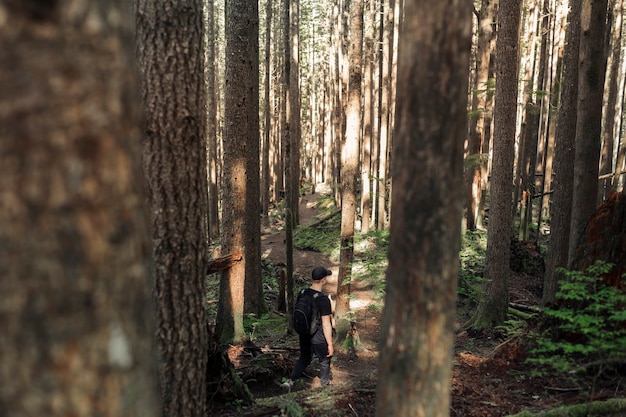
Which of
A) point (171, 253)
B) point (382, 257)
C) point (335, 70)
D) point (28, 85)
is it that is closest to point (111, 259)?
point (28, 85)

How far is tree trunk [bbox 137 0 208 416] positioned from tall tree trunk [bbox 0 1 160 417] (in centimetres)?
275

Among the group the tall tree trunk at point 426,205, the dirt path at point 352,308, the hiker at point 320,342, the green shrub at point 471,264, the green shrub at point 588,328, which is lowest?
the dirt path at point 352,308

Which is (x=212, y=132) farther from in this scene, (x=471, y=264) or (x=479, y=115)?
(x=471, y=264)

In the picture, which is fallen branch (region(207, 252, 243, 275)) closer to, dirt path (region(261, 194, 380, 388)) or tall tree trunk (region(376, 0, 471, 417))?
dirt path (region(261, 194, 380, 388))

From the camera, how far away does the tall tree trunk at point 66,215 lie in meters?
1.23

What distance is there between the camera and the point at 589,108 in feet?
27.2

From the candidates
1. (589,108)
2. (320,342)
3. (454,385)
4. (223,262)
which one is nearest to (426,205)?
(454,385)

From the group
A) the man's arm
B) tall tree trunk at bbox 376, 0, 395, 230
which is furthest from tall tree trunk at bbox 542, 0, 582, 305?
tall tree trunk at bbox 376, 0, 395, 230

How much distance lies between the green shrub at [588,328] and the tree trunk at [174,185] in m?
3.40

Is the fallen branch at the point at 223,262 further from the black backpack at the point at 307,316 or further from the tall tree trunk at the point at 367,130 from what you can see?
the tall tree trunk at the point at 367,130

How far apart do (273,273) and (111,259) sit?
55.6 feet

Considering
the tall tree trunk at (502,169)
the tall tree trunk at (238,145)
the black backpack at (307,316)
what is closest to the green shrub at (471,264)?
the tall tree trunk at (502,169)

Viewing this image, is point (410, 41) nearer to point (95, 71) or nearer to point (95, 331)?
point (95, 71)

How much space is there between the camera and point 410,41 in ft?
10.2
